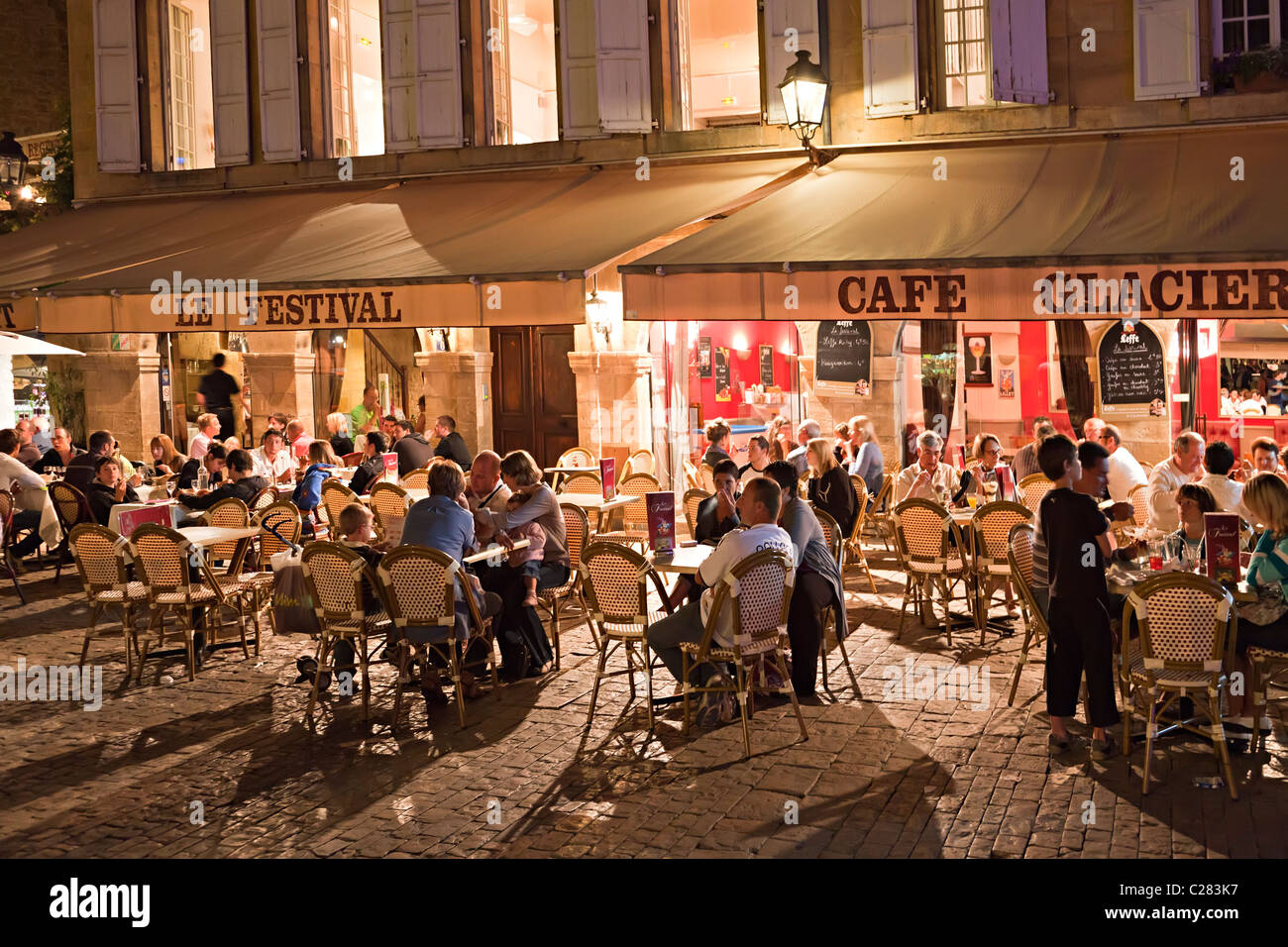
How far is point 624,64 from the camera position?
12.4 meters

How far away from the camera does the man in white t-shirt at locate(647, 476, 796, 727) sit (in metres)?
6.08

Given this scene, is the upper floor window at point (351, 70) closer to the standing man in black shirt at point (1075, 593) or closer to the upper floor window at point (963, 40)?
the upper floor window at point (963, 40)

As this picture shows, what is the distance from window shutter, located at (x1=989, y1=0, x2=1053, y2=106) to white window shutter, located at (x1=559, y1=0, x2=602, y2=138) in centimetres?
380

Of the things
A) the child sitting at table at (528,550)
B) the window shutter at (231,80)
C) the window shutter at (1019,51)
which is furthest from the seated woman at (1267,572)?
the window shutter at (231,80)

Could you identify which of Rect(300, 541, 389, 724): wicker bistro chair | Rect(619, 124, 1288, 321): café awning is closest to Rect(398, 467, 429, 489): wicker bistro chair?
Rect(619, 124, 1288, 321): café awning

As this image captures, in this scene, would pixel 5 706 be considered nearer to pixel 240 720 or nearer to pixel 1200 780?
pixel 240 720

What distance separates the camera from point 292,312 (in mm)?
10055

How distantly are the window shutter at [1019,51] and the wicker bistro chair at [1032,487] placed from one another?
11.5ft

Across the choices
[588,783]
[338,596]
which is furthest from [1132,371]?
[588,783]

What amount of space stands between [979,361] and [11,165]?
11.1 m

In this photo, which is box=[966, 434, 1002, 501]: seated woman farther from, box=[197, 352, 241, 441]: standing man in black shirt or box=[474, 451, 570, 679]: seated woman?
box=[197, 352, 241, 441]: standing man in black shirt

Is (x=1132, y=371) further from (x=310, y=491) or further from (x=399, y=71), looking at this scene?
(x=399, y=71)

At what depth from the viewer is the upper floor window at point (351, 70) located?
45.9 ft
